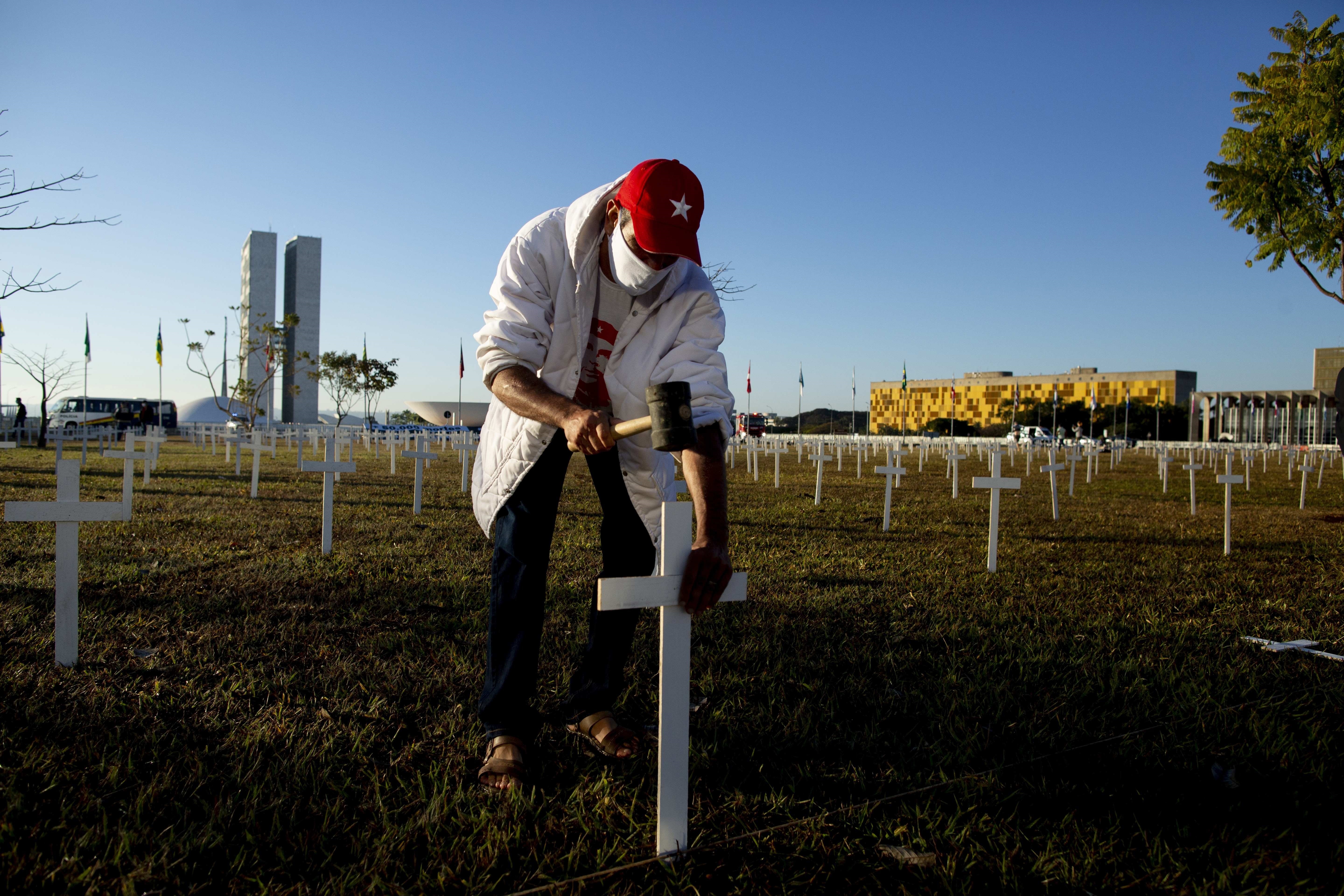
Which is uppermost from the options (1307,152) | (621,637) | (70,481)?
(1307,152)

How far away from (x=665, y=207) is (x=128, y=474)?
15.8ft

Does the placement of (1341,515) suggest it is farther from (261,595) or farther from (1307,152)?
(261,595)

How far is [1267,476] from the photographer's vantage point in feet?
65.9

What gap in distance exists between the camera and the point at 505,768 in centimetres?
211

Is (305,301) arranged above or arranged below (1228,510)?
above

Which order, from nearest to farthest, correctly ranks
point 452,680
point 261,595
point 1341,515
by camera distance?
1. point 452,680
2. point 261,595
3. point 1341,515

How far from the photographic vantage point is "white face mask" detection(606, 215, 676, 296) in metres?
2.04

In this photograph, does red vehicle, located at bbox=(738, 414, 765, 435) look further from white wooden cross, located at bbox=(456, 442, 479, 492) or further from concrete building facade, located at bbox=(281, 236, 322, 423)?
concrete building facade, located at bbox=(281, 236, 322, 423)

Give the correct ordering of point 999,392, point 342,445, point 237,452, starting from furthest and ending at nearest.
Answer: point 999,392 < point 342,445 < point 237,452

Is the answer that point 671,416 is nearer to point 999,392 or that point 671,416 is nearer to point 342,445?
point 342,445

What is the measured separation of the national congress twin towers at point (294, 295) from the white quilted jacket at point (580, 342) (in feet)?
259

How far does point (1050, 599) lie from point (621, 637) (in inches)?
135

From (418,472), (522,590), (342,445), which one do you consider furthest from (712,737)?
(342,445)

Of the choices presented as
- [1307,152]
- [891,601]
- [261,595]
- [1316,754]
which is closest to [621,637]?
[1316,754]
